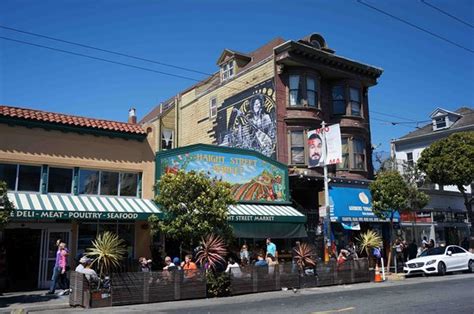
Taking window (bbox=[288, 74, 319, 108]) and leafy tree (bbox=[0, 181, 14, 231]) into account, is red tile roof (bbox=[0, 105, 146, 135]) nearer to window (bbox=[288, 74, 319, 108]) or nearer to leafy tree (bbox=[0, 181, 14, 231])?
leafy tree (bbox=[0, 181, 14, 231])

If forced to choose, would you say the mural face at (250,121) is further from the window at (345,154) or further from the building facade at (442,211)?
the building facade at (442,211)

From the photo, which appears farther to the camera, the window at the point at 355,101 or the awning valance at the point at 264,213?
the window at the point at 355,101

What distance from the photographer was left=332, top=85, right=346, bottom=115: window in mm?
29109

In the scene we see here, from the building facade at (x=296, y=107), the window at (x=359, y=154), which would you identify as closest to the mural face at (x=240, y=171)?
the building facade at (x=296, y=107)

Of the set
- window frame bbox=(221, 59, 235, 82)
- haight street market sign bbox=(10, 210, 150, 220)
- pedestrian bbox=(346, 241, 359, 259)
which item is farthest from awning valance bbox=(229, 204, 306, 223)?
window frame bbox=(221, 59, 235, 82)

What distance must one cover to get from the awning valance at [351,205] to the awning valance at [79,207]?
11141mm

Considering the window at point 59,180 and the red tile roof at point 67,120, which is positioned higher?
the red tile roof at point 67,120

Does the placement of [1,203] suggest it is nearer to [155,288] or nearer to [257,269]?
[155,288]

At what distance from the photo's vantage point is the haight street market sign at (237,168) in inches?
821

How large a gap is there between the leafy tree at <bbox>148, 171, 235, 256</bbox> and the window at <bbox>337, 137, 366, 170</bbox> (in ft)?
41.9

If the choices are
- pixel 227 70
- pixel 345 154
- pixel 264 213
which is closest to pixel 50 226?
pixel 264 213

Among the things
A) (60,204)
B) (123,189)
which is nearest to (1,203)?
(60,204)

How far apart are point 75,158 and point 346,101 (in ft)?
57.9

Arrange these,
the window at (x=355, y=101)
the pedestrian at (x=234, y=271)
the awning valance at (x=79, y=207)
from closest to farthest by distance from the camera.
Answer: the awning valance at (x=79, y=207), the pedestrian at (x=234, y=271), the window at (x=355, y=101)
